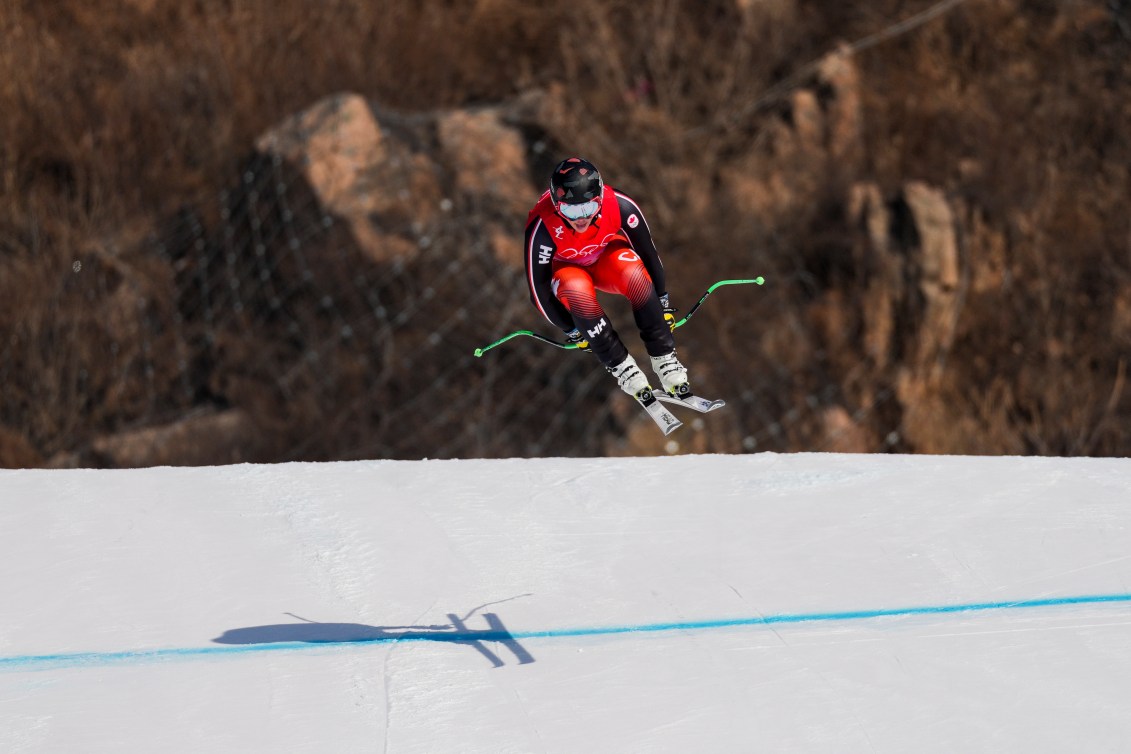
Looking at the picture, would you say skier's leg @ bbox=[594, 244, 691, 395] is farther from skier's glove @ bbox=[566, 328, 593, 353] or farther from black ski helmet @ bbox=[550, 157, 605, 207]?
black ski helmet @ bbox=[550, 157, 605, 207]

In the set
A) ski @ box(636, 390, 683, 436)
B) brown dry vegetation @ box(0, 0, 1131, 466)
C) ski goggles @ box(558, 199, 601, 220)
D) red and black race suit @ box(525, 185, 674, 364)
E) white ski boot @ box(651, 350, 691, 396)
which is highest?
ski goggles @ box(558, 199, 601, 220)

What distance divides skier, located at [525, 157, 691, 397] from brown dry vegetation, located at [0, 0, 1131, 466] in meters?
7.77

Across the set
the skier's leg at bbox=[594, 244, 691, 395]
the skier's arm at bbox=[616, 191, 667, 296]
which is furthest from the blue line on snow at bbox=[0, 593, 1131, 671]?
the skier's arm at bbox=[616, 191, 667, 296]

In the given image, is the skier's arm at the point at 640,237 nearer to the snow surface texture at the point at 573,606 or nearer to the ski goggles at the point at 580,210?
the ski goggles at the point at 580,210

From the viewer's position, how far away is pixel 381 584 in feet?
24.7

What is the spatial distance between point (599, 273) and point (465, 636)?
69.2 inches

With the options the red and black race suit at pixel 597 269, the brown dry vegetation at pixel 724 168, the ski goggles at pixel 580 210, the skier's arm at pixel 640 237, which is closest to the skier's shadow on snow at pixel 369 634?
the red and black race suit at pixel 597 269

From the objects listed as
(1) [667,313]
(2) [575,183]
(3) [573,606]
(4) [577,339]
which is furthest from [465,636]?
(2) [575,183]

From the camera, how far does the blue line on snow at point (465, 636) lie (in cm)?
690

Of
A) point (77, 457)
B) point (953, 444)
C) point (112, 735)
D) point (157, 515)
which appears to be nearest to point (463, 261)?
point (77, 457)

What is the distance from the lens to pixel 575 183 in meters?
6.24

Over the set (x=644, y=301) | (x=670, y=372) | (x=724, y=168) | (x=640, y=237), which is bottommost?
(x=724, y=168)

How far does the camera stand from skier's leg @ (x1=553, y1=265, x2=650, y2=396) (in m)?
6.52

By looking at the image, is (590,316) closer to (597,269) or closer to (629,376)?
(597,269)
